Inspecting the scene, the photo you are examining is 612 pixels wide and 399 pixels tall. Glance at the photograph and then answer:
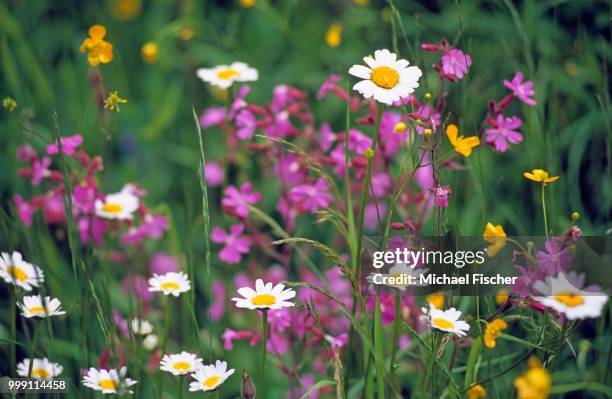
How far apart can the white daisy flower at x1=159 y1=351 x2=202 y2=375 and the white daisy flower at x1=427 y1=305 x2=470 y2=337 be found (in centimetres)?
35

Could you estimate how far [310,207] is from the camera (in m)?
1.50

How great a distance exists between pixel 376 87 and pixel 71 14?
1919mm

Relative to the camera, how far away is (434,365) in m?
1.14

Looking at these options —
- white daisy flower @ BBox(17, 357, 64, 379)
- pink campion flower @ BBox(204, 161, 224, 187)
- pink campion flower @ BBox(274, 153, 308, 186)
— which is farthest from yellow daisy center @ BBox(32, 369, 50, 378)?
pink campion flower @ BBox(204, 161, 224, 187)

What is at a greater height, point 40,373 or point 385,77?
point 385,77

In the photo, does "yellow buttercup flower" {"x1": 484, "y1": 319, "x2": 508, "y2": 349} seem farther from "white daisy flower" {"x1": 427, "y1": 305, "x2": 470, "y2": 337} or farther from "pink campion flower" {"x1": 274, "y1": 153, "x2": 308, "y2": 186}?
"pink campion flower" {"x1": 274, "y1": 153, "x2": 308, "y2": 186}

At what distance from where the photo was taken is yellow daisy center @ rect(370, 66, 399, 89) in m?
1.15

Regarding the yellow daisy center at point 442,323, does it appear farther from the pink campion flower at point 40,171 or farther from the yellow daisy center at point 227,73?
the pink campion flower at point 40,171

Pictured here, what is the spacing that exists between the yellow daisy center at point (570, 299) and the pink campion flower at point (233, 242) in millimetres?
719

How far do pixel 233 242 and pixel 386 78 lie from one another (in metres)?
0.57

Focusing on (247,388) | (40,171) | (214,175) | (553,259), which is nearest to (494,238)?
(553,259)

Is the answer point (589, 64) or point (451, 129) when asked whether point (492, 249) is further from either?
point (589, 64)

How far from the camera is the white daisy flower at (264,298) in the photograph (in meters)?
1.07

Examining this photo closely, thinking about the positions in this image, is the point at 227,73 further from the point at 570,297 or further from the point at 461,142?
the point at 570,297
